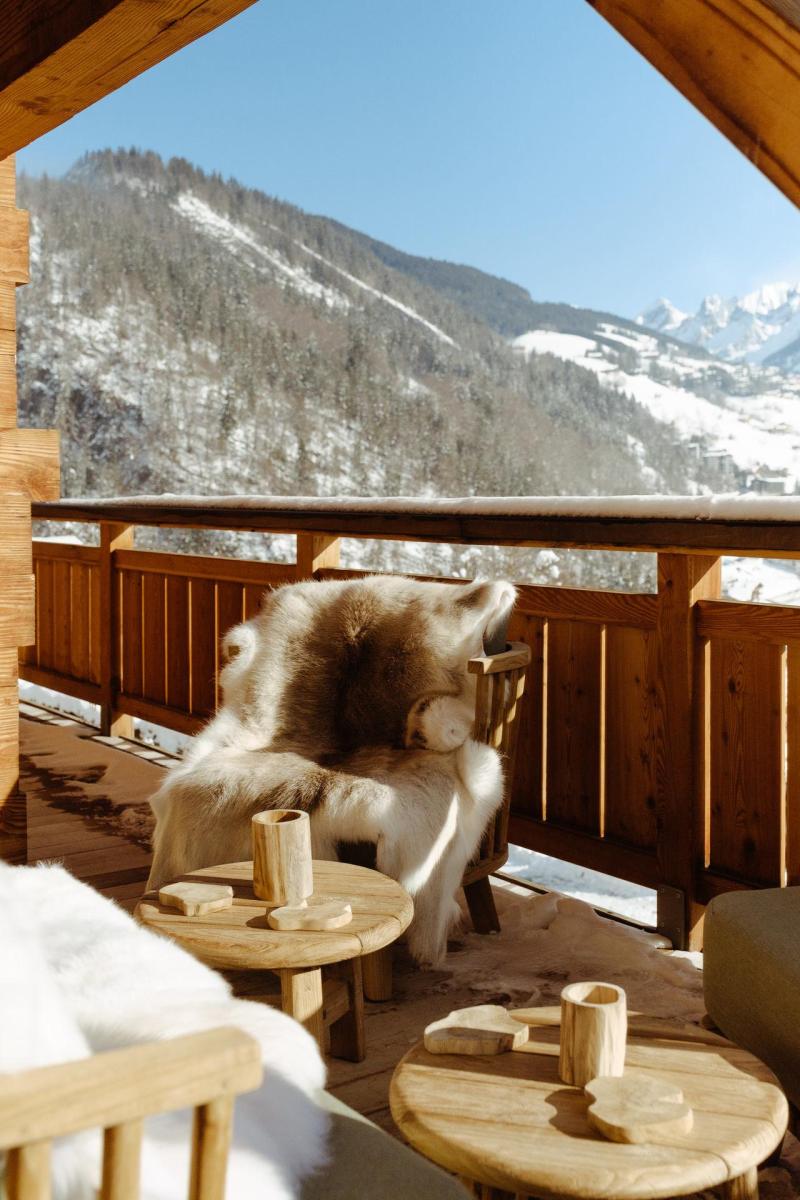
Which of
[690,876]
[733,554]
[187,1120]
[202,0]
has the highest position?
[202,0]

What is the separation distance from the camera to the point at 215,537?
20938 millimetres

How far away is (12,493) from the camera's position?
2680 mm

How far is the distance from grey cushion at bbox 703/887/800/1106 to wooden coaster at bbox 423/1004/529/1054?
1.56 feet

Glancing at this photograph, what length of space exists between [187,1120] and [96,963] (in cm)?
23

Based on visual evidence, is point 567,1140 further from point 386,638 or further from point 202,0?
point 386,638

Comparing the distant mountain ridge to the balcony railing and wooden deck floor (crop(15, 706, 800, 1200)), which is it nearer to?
wooden deck floor (crop(15, 706, 800, 1200))

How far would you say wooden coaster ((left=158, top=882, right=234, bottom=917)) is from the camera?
1826mm

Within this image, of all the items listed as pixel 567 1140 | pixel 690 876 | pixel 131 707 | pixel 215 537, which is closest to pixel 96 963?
pixel 567 1140

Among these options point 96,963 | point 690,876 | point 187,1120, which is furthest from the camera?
point 690,876

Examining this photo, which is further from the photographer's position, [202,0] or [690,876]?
[690,876]

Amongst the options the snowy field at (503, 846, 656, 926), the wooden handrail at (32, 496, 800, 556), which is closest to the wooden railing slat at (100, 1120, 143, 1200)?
the wooden handrail at (32, 496, 800, 556)

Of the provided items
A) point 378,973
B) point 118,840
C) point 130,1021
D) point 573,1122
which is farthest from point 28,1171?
point 118,840

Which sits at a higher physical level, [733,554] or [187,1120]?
[733,554]

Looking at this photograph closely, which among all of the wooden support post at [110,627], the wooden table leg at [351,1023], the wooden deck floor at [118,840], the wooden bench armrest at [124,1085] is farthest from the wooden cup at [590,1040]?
the wooden support post at [110,627]
